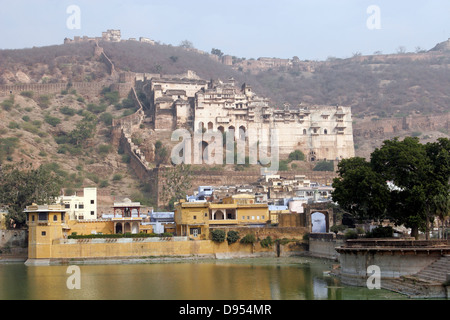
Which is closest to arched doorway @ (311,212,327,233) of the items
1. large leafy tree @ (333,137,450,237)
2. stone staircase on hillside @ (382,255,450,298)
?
large leafy tree @ (333,137,450,237)

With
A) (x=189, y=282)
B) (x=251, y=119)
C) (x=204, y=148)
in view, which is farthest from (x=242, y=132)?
(x=189, y=282)

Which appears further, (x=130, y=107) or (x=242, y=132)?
(x=130, y=107)

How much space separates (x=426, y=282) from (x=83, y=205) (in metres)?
41.6

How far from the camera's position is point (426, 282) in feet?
106

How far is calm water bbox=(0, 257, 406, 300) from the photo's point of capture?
1363 inches

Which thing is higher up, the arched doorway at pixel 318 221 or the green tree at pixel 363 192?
A: the green tree at pixel 363 192

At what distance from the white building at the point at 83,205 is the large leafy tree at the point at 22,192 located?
3729mm

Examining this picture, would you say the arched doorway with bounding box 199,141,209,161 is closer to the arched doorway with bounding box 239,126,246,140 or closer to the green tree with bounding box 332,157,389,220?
the arched doorway with bounding box 239,126,246,140

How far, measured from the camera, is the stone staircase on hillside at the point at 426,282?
3135 cm

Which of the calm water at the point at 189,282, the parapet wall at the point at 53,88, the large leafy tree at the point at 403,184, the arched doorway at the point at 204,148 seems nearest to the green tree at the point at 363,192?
the large leafy tree at the point at 403,184

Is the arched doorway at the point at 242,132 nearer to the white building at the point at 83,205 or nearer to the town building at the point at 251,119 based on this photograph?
the town building at the point at 251,119

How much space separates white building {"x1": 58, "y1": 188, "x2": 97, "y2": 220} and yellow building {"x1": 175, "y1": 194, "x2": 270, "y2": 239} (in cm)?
1058

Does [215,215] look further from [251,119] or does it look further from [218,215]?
[251,119]
